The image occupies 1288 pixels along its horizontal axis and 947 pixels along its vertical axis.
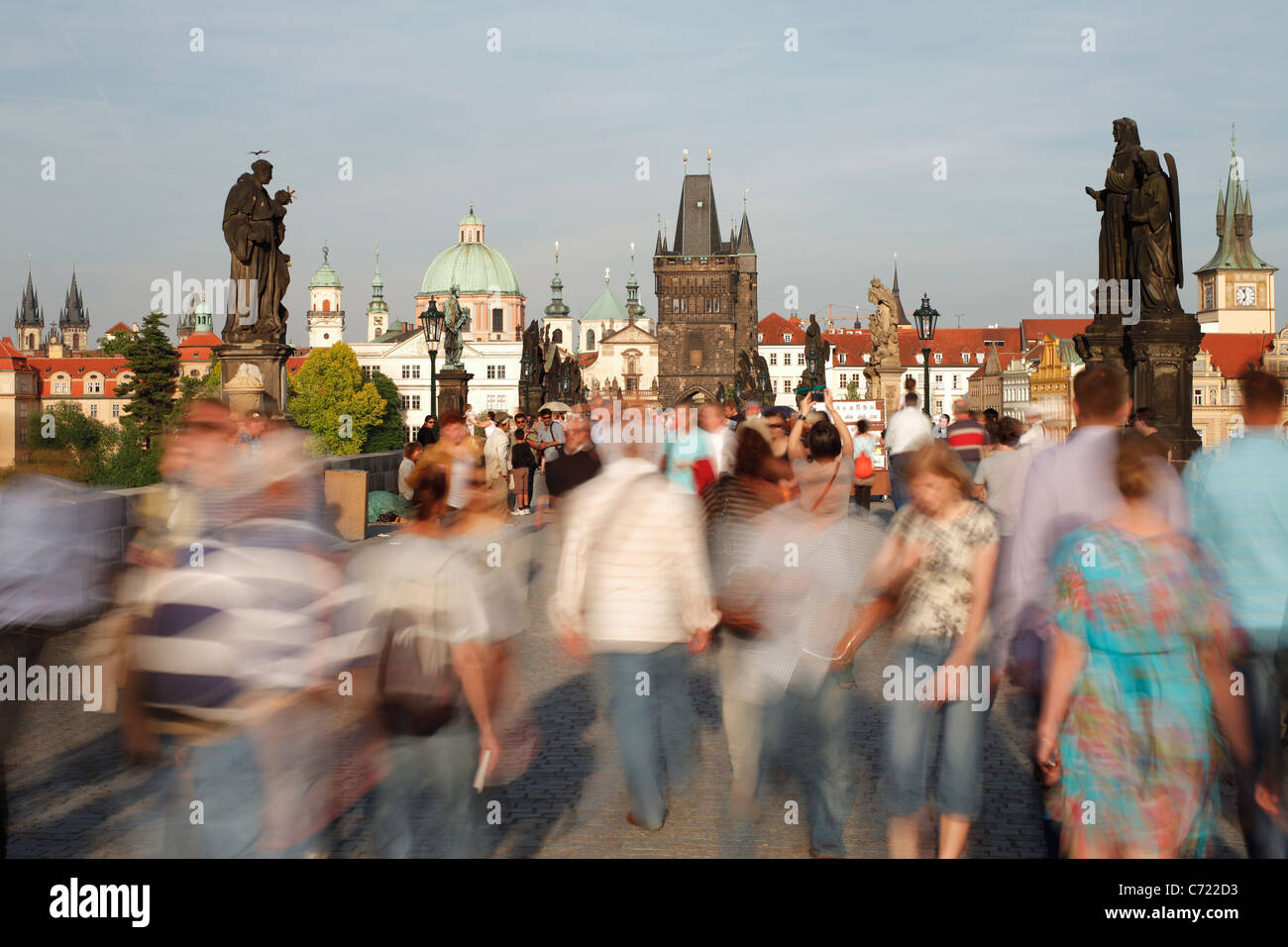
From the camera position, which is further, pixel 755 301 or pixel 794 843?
pixel 755 301

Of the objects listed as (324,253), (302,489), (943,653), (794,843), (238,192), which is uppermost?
(324,253)

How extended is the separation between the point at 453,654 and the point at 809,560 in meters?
1.51

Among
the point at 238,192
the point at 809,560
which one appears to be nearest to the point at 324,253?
the point at 238,192

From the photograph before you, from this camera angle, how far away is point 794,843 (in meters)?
5.09

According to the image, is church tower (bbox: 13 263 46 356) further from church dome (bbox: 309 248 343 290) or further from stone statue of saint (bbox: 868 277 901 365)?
stone statue of saint (bbox: 868 277 901 365)

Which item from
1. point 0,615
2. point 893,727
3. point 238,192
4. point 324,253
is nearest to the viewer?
point 0,615

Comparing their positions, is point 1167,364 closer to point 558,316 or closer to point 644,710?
point 644,710

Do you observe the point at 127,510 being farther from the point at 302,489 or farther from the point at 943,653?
the point at 943,653

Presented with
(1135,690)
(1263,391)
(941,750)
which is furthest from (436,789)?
(1263,391)

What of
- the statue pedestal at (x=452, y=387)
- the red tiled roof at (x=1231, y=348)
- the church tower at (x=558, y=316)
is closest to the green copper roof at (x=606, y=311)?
the church tower at (x=558, y=316)

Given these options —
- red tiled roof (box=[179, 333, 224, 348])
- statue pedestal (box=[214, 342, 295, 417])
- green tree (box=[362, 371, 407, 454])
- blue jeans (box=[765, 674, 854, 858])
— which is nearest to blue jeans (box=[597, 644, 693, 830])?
blue jeans (box=[765, 674, 854, 858])

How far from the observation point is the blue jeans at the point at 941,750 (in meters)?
4.46

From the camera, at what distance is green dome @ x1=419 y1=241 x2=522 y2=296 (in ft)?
444
